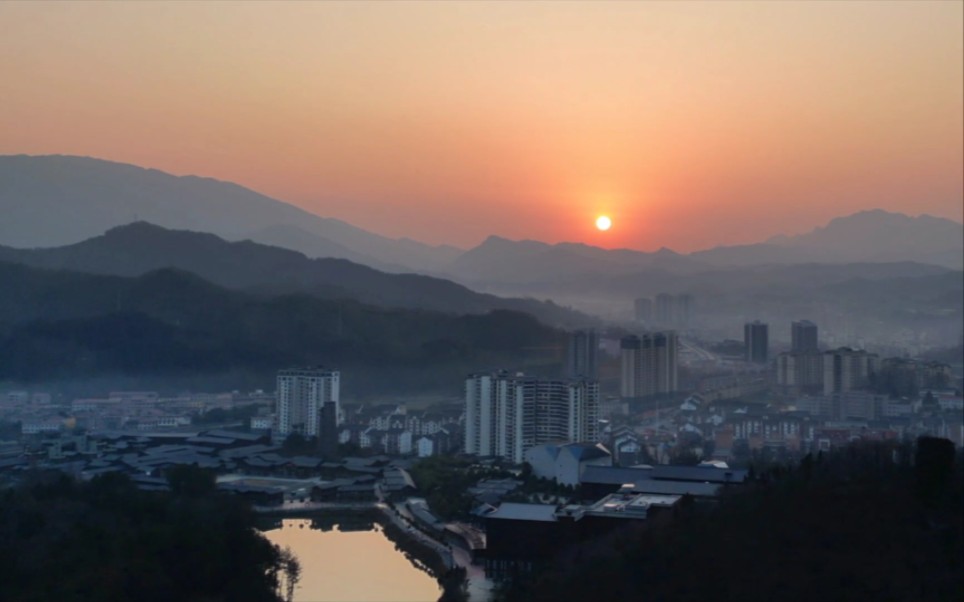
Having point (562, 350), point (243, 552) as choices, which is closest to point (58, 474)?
point (243, 552)

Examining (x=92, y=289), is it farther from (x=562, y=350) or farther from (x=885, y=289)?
(x=885, y=289)

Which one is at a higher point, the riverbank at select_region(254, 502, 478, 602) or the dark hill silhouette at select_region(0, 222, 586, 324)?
the dark hill silhouette at select_region(0, 222, 586, 324)

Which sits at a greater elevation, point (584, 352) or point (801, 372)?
point (584, 352)

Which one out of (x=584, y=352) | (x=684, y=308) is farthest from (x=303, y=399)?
(x=684, y=308)

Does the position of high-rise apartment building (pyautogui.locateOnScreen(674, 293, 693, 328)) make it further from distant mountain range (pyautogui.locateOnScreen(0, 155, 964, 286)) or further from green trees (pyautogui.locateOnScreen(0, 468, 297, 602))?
green trees (pyautogui.locateOnScreen(0, 468, 297, 602))

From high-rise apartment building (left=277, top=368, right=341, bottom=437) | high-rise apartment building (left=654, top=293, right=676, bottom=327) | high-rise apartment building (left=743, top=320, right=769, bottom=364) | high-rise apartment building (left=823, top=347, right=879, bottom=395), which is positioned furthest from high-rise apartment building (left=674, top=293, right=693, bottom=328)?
high-rise apartment building (left=277, top=368, right=341, bottom=437)

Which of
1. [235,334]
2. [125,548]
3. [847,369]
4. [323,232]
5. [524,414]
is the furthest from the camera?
[323,232]

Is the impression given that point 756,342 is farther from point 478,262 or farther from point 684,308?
point 478,262
